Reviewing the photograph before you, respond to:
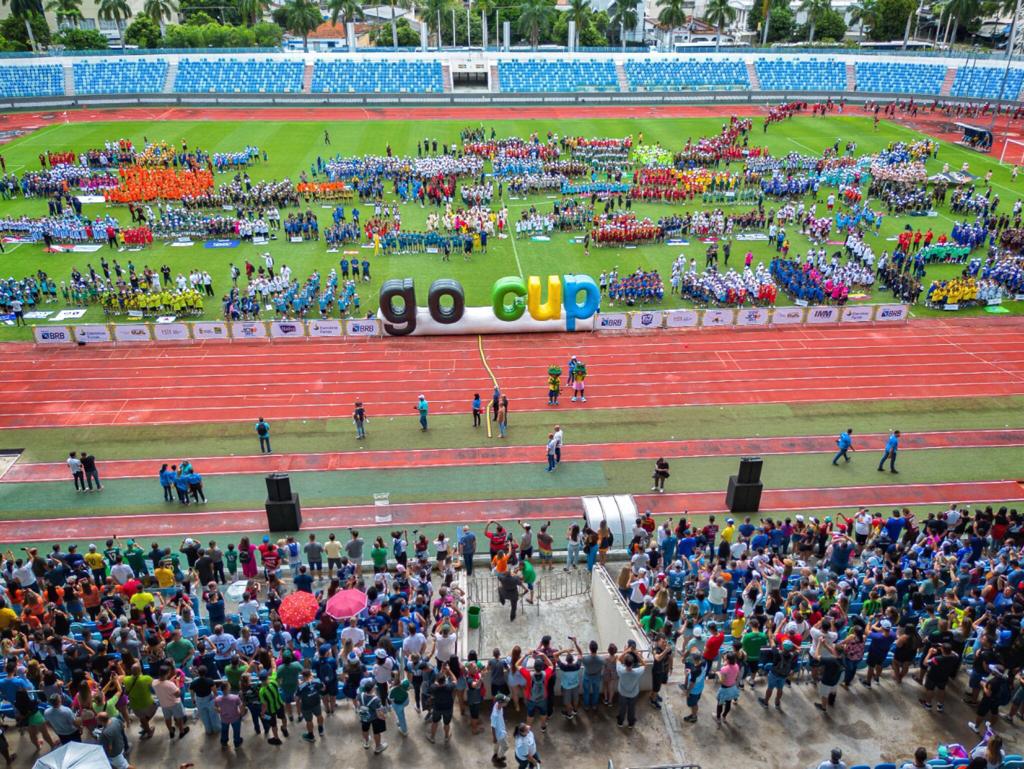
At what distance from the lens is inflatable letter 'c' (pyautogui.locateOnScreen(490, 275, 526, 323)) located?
2806 cm

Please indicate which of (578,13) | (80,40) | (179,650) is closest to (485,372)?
(179,650)

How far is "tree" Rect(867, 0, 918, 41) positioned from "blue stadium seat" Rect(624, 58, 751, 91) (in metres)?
31.8

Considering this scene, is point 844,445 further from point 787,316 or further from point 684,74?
point 684,74

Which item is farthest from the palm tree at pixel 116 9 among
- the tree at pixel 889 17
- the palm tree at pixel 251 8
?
the tree at pixel 889 17

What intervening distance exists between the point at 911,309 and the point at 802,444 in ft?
40.4

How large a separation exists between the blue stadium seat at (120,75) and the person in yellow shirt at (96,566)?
62.9 m

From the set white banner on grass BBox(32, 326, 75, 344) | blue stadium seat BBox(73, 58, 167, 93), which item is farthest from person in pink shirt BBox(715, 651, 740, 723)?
blue stadium seat BBox(73, 58, 167, 93)

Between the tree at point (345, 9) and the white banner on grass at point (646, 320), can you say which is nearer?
the white banner on grass at point (646, 320)

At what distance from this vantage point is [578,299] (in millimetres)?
28672

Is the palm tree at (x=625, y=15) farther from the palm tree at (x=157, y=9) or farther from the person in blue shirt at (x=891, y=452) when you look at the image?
the person in blue shirt at (x=891, y=452)

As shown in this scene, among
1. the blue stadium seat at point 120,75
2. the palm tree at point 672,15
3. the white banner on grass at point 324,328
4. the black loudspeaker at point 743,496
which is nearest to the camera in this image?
the black loudspeaker at point 743,496

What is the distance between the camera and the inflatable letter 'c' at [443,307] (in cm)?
2814

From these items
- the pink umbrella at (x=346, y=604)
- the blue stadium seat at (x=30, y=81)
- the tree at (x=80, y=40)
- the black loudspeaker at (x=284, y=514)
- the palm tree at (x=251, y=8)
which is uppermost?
the palm tree at (x=251, y=8)

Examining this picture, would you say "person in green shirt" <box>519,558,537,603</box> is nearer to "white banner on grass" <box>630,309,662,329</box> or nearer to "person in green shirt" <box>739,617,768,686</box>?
"person in green shirt" <box>739,617,768,686</box>
